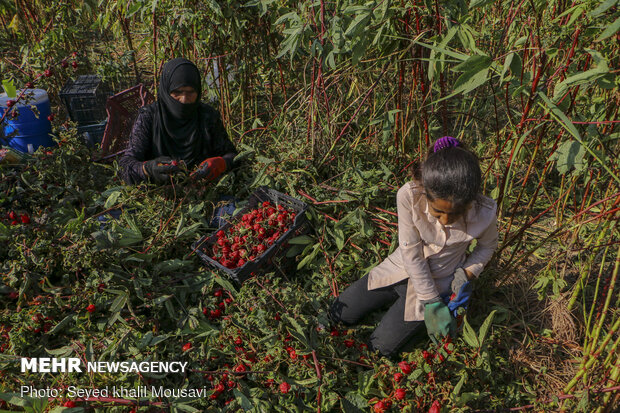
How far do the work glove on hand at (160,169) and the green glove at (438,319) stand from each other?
144 cm

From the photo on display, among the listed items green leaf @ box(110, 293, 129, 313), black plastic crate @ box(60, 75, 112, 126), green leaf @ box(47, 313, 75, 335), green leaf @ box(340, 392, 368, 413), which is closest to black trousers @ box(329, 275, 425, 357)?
green leaf @ box(340, 392, 368, 413)

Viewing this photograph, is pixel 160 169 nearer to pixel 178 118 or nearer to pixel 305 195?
pixel 178 118

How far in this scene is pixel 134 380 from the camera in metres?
1.65

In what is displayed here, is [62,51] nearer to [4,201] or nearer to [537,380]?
[4,201]

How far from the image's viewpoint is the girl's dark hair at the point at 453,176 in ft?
4.58

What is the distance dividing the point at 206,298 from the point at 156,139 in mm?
997

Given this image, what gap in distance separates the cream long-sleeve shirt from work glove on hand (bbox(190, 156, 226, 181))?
1166 millimetres

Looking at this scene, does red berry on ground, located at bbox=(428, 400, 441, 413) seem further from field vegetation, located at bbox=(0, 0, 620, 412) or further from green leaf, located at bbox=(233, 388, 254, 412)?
green leaf, located at bbox=(233, 388, 254, 412)

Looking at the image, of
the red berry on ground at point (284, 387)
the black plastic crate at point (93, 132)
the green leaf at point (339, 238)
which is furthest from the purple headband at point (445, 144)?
the black plastic crate at point (93, 132)

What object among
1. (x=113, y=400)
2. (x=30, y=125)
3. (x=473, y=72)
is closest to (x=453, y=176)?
(x=473, y=72)

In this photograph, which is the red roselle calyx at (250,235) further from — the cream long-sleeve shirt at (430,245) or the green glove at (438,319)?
the green glove at (438,319)

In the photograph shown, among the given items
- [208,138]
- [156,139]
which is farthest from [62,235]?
[208,138]

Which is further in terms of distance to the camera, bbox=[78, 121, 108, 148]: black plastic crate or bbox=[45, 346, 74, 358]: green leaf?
bbox=[78, 121, 108, 148]: black plastic crate

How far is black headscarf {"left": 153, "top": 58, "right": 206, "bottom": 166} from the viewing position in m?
2.20
